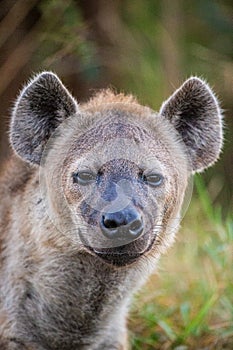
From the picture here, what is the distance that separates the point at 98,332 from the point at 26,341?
0.35 m

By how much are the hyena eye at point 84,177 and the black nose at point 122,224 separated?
0.95ft

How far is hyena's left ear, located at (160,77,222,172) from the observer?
4.69 meters

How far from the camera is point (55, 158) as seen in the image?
15.2ft

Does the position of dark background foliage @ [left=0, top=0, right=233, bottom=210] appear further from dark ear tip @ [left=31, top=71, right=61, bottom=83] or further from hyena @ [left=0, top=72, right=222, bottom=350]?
dark ear tip @ [left=31, top=71, right=61, bottom=83]

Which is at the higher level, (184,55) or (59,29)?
(184,55)

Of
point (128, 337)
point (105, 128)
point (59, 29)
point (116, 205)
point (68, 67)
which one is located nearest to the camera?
point (116, 205)

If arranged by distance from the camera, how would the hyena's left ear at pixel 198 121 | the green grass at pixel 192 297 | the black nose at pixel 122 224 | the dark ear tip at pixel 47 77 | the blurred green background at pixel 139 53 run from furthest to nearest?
1. the blurred green background at pixel 139 53
2. the green grass at pixel 192 297
3. the hyena's left ear at pixel 198 121
4. the dark ear tip at pixel 47 77
5. the black nose at pixel 122 224

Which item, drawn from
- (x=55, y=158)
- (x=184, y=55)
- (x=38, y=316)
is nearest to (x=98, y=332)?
(x=38, y=316)

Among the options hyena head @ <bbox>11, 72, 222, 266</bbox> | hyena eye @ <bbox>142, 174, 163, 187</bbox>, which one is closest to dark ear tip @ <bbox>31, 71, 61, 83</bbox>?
hyena head @ <bbox>11, 72, 222, 266</bbox>

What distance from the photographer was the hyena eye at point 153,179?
4.29m

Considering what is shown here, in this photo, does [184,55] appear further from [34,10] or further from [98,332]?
[98,332]

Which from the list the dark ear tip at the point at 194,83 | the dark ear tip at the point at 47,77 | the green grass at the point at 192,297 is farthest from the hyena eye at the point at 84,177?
the green grass at the point at 192,297

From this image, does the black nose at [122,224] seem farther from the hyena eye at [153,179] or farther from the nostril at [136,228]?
the hyena eye at [153,179]

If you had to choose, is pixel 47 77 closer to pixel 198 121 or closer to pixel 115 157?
pixel 115 157
